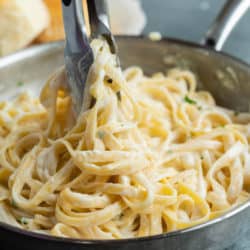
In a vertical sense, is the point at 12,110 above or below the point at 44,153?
below

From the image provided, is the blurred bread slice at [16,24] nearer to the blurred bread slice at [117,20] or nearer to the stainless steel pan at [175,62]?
the blurred bread slice at [117,20]

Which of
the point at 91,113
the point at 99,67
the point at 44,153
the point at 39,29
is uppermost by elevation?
the point at 99,67

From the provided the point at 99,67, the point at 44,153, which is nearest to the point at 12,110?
the point at 44,153

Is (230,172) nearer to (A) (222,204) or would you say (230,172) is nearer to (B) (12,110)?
(A) (222,204)

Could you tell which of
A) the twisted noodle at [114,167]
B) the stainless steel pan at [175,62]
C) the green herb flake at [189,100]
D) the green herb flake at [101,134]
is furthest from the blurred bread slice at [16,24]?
the green herb flake at [101,134]

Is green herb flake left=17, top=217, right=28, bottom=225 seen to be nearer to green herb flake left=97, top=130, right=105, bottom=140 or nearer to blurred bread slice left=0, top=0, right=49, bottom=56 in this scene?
green herb flake left=97, top=130, right=105, bottom=140

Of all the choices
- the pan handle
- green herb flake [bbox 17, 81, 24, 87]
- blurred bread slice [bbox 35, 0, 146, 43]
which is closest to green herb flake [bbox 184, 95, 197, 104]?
the pan handle

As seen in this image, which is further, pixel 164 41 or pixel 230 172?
pixel 164 41
